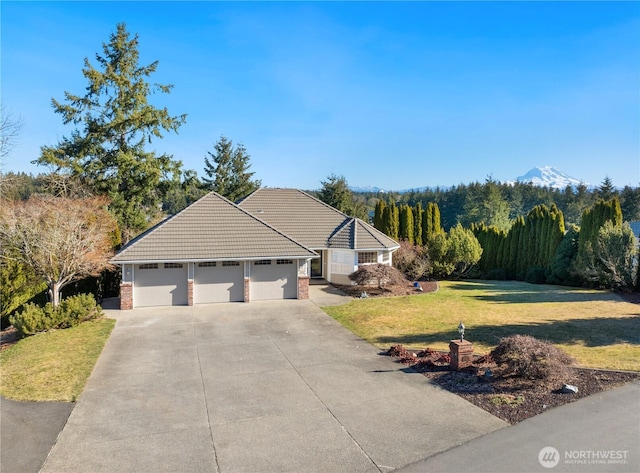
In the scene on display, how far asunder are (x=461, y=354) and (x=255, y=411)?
5152 millimetres

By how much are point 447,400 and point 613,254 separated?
17.6 metres

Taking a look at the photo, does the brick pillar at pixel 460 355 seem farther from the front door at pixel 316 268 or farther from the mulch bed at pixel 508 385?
the front door at pixel 316 268

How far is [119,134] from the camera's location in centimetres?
2709

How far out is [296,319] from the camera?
618 inches

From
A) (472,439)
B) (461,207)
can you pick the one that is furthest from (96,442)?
(461,207)

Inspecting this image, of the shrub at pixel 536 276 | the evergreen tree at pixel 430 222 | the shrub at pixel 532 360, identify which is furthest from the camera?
the evergreen tree at pixel 430 222

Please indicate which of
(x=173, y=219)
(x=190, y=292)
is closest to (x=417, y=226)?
(x=173, y=219)

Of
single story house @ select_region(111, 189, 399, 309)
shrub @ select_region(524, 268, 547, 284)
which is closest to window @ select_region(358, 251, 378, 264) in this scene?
single story house @ select_region(111, 189, 399, 309)

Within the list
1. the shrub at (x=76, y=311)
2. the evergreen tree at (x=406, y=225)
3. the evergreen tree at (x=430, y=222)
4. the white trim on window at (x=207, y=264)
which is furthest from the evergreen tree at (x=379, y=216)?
the shrub at (x=76, y=311)

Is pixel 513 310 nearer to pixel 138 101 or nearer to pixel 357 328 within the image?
pixel 357 328

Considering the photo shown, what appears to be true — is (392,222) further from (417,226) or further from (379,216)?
(417,226)

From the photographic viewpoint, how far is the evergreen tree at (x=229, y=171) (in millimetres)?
47062

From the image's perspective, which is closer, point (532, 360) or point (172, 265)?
point (532, 360)

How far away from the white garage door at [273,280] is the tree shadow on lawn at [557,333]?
23.5ft
